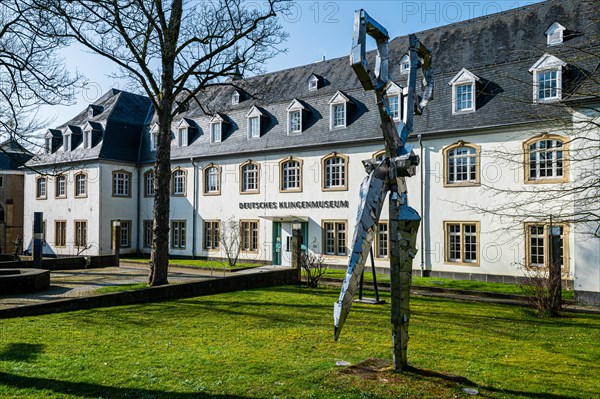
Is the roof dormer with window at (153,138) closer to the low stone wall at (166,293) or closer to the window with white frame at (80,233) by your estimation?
the window with white frame at (80,233)

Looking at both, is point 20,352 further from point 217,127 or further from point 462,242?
point 217,127

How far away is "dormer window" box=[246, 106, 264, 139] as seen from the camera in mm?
28062

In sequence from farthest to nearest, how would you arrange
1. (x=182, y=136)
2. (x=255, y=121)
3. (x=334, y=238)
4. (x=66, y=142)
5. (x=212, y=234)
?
(x=66, y=142), (x=182, y=136), (x=212, y=234), (x=255, y=121), (x=334, y=238)

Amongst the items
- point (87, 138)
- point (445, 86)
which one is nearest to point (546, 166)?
point (445, 86)

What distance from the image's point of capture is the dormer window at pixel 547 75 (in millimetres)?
18703

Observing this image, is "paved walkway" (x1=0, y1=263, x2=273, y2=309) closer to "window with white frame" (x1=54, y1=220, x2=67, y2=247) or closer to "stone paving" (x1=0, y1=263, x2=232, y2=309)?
"stone paving" (x1=0, y1=263, x2=232, y2=309)

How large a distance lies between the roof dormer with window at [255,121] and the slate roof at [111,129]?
9.73m

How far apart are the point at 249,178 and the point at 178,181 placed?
5.75m

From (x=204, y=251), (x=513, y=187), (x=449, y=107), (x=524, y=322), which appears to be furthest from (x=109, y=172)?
(x=524, y=322)

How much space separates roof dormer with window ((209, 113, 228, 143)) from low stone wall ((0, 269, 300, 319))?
1311cm

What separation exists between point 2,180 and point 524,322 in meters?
39.3

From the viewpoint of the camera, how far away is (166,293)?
14.3m

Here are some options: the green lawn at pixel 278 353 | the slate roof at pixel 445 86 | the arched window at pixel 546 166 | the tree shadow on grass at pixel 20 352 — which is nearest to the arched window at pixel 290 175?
the slate roof at pixel 445 86

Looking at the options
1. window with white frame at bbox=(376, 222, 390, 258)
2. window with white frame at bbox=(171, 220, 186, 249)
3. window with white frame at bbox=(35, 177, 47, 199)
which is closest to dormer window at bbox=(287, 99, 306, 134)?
window with white frame at bbox=(376, 222, 390, 258)
